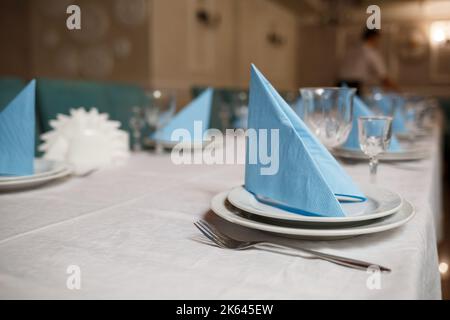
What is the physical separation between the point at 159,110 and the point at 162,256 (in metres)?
0.86

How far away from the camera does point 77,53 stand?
427 cm

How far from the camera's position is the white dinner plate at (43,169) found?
81cm

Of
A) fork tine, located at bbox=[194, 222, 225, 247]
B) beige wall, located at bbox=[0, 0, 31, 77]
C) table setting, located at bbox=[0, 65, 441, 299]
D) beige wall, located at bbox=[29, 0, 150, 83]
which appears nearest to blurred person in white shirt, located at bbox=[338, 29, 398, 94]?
beige wall, located at bbox=[29, 0, 150, 83]

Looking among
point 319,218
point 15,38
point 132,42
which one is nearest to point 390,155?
point 319,218

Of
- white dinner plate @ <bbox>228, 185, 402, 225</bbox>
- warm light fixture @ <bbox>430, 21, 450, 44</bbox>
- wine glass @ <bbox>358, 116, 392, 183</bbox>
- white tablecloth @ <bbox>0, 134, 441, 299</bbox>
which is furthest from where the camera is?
warm light fixture @ <bbox>430, 21, 450, 44</bbox>

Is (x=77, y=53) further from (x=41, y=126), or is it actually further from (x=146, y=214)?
(x=146, y=214)

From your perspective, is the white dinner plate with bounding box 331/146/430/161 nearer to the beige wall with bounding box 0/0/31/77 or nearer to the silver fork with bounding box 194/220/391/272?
the silver fork with bounding box 194/220/391/272

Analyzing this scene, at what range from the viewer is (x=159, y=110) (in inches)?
51.2

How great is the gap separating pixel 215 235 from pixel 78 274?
0.17 meters

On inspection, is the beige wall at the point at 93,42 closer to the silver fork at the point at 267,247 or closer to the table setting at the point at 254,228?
the table setting at the point at 254,228

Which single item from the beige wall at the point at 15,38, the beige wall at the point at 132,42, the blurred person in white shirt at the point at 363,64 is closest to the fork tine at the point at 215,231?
the beige wall at the point at 132,42

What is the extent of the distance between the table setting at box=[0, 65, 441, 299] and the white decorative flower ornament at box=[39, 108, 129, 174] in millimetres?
109

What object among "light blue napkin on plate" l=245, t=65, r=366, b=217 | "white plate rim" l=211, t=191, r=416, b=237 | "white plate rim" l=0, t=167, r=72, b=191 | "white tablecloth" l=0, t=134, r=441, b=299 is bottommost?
"white tablecloth" l=0, t=134, r=441, b=299

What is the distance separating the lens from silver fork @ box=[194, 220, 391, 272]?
447 mm
